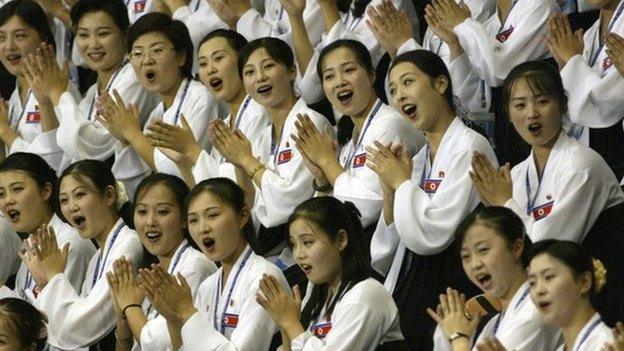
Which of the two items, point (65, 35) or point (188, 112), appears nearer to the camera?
point (188, 112)

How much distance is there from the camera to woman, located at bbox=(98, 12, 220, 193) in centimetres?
834

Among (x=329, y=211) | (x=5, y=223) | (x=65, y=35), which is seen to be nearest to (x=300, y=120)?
(x=329, y=211)

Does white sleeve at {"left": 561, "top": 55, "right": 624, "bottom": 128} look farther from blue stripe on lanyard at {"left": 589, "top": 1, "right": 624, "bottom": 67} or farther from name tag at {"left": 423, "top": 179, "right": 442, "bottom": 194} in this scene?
name tag at {"left": 423, "top": 179, "right": 442, "bottom": 194}

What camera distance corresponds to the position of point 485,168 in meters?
6.55

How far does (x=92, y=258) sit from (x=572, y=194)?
2.37 m

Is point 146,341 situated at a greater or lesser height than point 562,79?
lesser

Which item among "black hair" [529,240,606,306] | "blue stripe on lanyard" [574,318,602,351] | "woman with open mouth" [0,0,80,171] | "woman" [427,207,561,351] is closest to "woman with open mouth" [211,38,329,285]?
"woman" [427,207,561,351]

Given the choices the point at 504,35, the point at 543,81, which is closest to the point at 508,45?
the point at 504,35

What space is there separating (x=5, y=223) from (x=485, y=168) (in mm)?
2773

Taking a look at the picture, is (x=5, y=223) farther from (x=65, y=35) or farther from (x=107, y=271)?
(x=65, y=35)

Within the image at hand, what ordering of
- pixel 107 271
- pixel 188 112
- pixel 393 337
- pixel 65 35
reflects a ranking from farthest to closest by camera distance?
1. pixel 65 35
2. pixel 188 112
3. pixel 107 271
4. pixel 393 337

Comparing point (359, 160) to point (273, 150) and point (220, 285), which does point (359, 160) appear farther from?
point (220, 285)

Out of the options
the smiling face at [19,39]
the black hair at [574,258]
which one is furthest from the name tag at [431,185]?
the smiling face at [19,39]

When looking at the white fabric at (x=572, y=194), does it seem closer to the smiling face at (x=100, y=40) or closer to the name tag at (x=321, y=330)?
the name tag at (x=321, y=330)
